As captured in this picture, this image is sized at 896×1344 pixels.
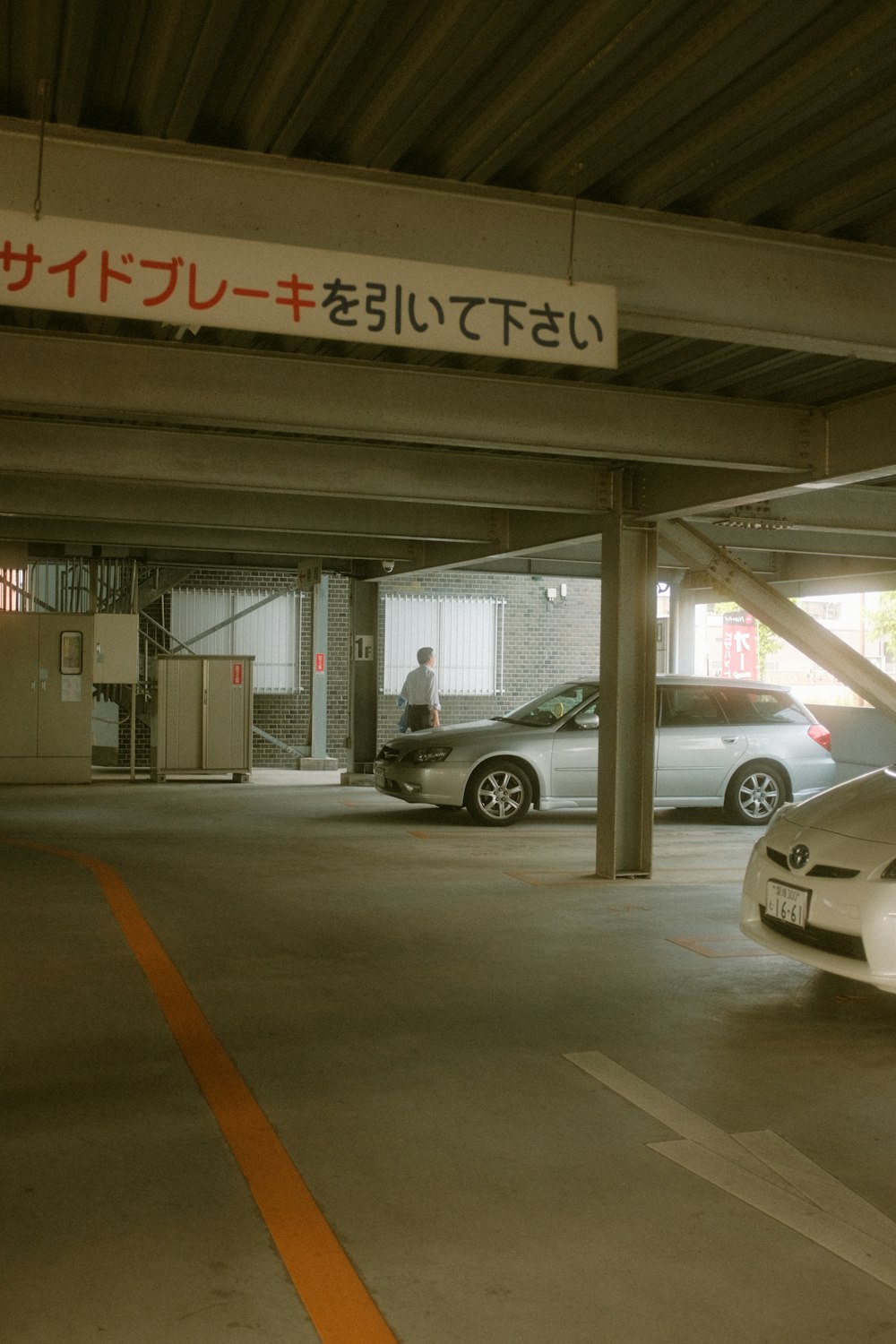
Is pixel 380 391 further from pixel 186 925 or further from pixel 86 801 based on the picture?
pixel 86 801

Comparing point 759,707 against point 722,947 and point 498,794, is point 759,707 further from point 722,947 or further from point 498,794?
point 722,947

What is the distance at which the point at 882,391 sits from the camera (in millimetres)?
7809

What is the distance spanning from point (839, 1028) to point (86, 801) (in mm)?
10752

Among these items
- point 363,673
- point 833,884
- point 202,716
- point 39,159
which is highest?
point 39,159

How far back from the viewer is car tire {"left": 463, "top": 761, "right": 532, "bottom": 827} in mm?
12883

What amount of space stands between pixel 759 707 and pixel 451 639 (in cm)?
853

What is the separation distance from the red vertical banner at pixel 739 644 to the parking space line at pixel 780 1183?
33700mm

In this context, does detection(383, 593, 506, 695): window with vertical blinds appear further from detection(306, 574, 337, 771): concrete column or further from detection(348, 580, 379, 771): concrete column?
detection(348, 580, 379, 771): concrete column

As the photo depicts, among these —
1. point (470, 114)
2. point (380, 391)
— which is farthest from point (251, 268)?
point (380, 391)

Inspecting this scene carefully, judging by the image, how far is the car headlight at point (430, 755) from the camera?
42.2 feet

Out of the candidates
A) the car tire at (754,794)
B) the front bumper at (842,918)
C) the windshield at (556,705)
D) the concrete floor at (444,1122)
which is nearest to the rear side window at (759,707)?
the car tire at (754,794)

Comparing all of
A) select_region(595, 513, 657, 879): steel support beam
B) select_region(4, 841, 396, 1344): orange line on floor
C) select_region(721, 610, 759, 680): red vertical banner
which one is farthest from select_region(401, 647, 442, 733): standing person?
select_region(721, 610, 759, 680): red vertical banner

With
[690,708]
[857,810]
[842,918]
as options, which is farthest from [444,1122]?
[690,708]

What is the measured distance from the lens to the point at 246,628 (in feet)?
66.2
